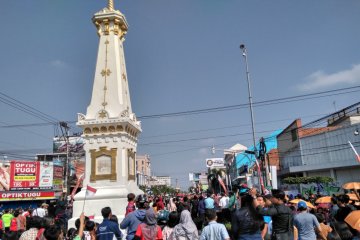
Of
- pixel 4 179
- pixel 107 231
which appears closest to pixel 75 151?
pixel 4 179

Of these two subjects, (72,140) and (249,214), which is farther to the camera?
(72,140)

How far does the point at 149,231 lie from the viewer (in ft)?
20.8

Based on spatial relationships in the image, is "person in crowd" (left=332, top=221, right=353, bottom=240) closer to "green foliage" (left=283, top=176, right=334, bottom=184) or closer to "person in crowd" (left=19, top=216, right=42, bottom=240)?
"person in crowd" (left=19, top=216, right=42, bottom=240)

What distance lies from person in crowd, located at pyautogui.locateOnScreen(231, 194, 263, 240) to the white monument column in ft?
30.9

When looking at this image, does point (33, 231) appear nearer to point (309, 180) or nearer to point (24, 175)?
point (309, 180)

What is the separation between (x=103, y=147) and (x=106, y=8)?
7592mm

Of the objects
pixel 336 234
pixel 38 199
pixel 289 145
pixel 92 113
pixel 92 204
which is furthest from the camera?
pixel 289 145

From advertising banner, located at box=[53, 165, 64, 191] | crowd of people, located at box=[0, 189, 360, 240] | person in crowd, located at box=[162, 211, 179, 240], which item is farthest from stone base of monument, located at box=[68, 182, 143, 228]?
advertising banner, located at box=[53, 165, 64, 191]

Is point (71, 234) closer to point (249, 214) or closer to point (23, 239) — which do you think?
point (23, 239)

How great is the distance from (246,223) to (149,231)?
6.49 feet

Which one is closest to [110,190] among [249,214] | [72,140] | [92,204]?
[92,204]

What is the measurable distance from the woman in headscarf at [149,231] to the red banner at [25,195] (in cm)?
3423

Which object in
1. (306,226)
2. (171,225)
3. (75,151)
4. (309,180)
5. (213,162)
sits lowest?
(306,226)

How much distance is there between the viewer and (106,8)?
17.2 m
